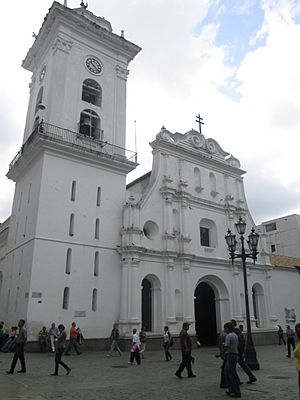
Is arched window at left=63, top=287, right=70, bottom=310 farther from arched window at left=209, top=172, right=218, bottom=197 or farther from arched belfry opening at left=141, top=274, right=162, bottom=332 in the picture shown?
arched window at left=209, top=172, right=218, bottom=197

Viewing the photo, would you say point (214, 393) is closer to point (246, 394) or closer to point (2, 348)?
point (246, 394)

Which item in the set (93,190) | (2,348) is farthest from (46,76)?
(2,348)

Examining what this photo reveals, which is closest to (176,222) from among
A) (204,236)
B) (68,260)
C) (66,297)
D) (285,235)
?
(204,236)

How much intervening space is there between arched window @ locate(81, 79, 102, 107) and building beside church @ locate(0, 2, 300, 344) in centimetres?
7

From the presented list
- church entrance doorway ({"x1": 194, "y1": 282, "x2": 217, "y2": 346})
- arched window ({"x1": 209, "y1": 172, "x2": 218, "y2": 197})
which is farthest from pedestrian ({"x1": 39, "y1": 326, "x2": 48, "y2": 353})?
arched window ({"x1": 209, "y1": 172, "x2": 218, "y2": 197})

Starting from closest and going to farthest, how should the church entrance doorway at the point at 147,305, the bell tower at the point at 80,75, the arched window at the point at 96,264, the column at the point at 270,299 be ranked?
1. the arched window at the point at 96,264
2. the church entrance doorway at the point at 147,305
3. the bell tower at the point at 80,75
4. the column at the point at 270,299

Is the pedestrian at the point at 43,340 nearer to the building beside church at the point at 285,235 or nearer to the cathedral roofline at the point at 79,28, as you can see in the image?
the cathedral roofline at the point at 79,28

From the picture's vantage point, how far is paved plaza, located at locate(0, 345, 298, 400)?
8680mm

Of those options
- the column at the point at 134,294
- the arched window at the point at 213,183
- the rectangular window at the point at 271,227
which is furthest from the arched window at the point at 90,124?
the rectangular window at the point at 271,227

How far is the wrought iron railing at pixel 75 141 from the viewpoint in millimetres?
21828

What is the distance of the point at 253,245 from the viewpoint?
1525 cm

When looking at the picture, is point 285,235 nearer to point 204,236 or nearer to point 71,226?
point 204,236

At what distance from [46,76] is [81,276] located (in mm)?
14091

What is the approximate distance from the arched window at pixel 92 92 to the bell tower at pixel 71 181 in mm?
Answer: 68
